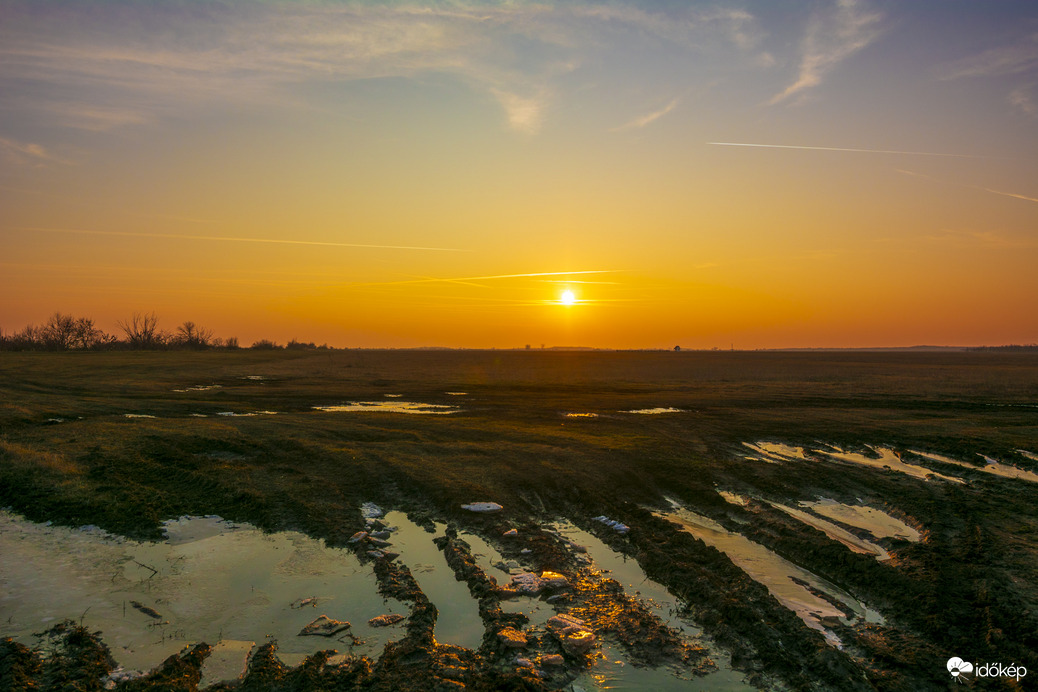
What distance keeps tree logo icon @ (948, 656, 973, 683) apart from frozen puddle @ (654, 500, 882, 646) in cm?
103

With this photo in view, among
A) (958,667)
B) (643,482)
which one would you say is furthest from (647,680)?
(643,482)

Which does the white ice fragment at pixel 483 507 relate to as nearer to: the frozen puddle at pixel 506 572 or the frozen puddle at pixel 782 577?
the frozen puddle at pixel 506 572

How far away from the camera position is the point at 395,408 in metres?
27.7

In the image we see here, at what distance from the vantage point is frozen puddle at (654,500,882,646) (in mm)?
7184

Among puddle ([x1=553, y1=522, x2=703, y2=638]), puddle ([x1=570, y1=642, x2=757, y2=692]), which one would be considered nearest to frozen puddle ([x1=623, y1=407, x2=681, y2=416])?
puddle ([x1=553, y1=522, x2=703, y2=638])

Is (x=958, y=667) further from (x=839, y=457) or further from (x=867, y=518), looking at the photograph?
(x=839, y=457)

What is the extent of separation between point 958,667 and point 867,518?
603 cm

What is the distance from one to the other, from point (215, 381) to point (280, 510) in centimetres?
3586

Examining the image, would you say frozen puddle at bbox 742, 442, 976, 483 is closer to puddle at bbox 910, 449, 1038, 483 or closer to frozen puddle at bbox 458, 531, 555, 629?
puddle at bbox 910, 449, 1038, 483

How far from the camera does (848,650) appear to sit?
625 centimetres

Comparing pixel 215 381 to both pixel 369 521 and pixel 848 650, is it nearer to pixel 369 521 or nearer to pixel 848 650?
pixel 369 521

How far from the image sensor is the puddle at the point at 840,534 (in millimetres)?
9414

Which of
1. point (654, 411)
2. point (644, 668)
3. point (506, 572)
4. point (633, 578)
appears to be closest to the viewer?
point (644, 668)

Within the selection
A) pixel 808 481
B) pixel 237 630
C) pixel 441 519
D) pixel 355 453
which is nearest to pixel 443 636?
pixel 237 630
